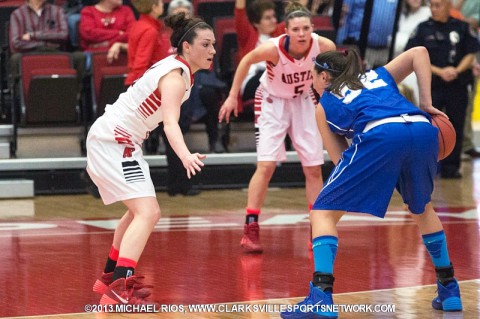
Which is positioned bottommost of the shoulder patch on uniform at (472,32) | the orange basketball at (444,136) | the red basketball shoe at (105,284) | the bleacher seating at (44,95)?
the bleacher seating at (44,95)

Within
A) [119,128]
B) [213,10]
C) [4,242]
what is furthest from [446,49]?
[119,128]

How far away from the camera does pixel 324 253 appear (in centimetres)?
560

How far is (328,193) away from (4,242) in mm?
3595

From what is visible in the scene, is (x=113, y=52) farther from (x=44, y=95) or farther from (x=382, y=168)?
(x=382, y=168)

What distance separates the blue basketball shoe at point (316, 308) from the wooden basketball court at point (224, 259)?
0.77 ft

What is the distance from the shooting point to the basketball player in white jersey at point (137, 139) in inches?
232

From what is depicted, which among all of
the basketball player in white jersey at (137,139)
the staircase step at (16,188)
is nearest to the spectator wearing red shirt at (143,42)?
the staircase step at (16,188)

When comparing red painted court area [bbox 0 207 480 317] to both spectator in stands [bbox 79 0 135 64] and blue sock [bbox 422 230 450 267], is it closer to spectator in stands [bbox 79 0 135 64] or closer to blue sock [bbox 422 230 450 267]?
blue sock [bbox 422 230 450 267]

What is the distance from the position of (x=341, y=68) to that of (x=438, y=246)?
109 cm

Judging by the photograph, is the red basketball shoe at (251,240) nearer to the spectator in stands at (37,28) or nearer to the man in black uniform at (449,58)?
the spectator in stands at (37,28)

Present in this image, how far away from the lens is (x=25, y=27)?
11.6 metres

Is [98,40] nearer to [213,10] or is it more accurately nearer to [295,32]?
[213,10]

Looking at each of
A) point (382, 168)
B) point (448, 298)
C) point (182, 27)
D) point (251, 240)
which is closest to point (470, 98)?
point (251, 240)

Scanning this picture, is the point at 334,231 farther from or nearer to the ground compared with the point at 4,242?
farther from the ground
